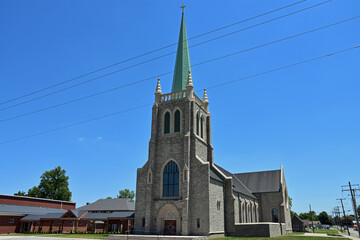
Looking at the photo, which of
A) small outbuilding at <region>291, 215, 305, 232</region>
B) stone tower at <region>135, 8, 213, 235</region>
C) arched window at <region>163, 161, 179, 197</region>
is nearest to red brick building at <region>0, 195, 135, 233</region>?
stone tower at <region>135, 8, 213, 235</region>

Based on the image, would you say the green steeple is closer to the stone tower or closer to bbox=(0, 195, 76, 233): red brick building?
the stone tower

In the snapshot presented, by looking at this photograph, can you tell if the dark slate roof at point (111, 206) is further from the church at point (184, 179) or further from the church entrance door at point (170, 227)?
the church entrance door at point (170, 227)

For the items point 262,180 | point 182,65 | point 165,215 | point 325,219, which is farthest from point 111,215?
point 325,219

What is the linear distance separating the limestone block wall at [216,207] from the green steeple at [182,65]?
42.6 ft

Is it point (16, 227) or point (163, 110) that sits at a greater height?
point (163, 110)

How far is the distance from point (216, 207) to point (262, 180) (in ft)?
81.6

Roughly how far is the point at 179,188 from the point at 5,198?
121 ft

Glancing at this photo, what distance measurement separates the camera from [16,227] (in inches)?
1854

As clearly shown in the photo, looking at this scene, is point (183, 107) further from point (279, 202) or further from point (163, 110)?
point (279, 202)

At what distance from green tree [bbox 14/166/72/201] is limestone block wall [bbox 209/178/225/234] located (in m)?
53.1

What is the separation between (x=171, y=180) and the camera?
31953 mm

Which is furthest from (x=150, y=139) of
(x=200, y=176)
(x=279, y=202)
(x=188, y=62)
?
(x=279, y=202)

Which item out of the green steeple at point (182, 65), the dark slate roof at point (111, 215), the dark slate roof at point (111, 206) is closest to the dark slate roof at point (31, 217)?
the dark slate roof at point (111, 206)

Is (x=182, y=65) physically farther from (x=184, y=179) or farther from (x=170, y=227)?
(x=170, y=227)
